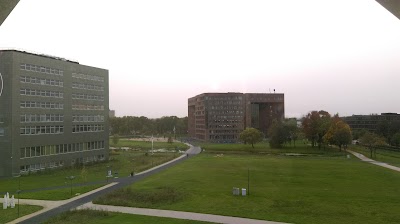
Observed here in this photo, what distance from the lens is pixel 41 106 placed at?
196 ft

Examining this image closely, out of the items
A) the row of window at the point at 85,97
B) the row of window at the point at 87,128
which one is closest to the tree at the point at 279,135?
the row of window at the point at 87,128

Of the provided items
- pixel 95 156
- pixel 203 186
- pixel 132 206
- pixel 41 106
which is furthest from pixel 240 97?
pixel 132 206

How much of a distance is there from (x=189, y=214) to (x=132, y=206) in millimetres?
6149

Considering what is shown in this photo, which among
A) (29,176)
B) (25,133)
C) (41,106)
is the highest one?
(41,106)

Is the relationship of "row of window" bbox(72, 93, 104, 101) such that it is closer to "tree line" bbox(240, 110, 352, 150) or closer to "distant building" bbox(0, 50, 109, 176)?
"distant building" bbox(0, 50, 109, 176)

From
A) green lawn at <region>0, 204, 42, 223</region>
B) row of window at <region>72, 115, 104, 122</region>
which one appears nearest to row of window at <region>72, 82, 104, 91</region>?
row of window at <region>72, 115, 104, 122</region>

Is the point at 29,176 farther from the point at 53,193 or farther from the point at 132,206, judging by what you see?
the point at 132,206

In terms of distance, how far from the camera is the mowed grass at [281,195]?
2670 centimetres

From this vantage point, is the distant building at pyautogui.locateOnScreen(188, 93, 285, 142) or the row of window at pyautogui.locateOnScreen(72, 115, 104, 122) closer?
the row of window at pyautogui.locateOnScreen(72, 115, 104, 122)

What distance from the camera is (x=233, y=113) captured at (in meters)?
150

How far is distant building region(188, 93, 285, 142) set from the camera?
149m

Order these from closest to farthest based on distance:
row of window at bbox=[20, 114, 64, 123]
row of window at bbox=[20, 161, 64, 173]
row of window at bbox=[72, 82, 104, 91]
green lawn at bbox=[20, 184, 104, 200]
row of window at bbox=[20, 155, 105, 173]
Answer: green lawn at bbox=[20, 184, 104, 200], row of window at bbox=[20, 161, 64, 173], row of window at bbox=[20, 155, 105, 173], row of window at bbox=[20, 114, 64, 123], row of window at bbox=[72, 82, 104, 91]

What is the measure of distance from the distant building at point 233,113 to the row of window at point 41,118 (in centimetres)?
9017

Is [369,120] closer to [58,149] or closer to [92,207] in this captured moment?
[58,149]
